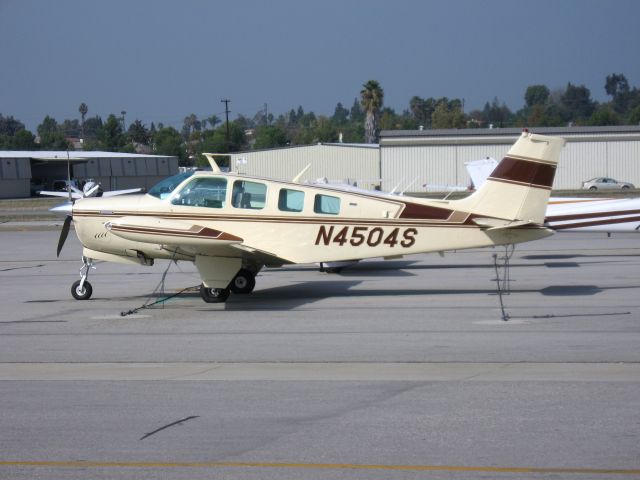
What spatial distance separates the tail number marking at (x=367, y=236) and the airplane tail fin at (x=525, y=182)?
1202mm

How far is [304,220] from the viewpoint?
14156 millimetres

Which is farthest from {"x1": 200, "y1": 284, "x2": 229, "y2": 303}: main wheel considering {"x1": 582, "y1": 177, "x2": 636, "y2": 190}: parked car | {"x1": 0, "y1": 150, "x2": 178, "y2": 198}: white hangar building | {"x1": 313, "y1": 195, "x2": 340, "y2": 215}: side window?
{"x1": 0, "y1": 150, "x2": 178, "y2": 198}: white hangar building

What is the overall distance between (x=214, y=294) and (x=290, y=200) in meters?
1.95

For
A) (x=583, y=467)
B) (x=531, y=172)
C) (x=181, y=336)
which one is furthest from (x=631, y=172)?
(x=583, y=467)

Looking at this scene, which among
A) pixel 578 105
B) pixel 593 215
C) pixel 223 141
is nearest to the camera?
pixel 593 215

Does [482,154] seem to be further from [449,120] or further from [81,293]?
[449,120]

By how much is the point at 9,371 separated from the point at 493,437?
5.56 meters

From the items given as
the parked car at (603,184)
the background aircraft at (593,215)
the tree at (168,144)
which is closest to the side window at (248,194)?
the background aircraft at (593,215)

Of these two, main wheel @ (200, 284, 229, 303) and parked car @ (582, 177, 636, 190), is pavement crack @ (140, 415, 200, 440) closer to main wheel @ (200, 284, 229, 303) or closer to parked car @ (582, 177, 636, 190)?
main wheel @ (200, 284, 229, 303)

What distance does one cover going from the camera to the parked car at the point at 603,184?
57688mm

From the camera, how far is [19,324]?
42.3ft

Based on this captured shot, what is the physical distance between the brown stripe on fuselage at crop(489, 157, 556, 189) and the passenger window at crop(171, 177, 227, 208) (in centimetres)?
440

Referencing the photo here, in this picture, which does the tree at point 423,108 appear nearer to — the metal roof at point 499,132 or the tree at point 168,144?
the tree at point 168,144

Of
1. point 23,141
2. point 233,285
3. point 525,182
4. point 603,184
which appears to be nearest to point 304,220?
point 233,285
